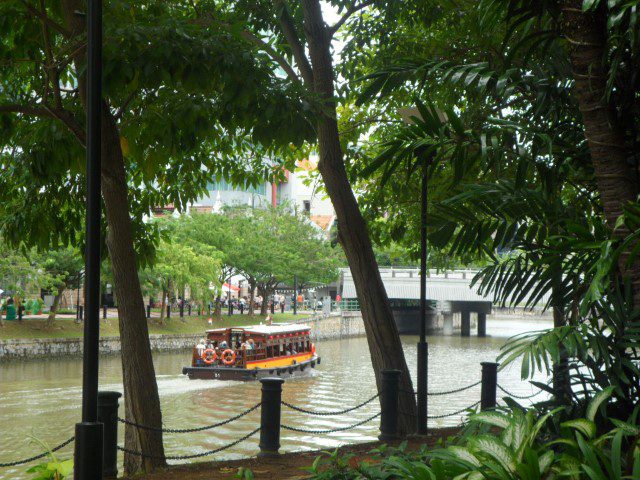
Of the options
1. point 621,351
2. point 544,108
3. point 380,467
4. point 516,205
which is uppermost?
point 544,108

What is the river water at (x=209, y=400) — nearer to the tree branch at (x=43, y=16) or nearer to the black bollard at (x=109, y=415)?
the black bollard at (x=109, y=415)

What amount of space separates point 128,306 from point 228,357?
20957mm

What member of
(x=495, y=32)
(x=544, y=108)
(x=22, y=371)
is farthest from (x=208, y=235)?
(x=544, y=108)

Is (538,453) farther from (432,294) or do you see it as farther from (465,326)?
(465,326)

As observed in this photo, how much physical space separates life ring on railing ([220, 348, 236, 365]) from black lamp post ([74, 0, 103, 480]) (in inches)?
975

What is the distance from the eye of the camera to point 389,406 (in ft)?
30.1

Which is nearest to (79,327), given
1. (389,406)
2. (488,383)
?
(488,383)

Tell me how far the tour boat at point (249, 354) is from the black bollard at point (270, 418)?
20.3 metres

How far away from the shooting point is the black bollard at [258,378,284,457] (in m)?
8.20

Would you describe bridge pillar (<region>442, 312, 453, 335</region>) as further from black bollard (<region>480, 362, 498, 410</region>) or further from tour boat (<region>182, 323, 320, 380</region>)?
black bollard (<region>480, 362, 498, 410</region>)

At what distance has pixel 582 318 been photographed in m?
4.94

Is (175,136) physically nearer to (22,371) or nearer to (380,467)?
(380,467)

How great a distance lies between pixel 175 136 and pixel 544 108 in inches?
143

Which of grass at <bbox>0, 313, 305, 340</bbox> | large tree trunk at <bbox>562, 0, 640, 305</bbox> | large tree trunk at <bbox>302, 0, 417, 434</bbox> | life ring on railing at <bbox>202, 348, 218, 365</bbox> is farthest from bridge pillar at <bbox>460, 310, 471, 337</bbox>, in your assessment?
large tree trunk at <bbox>562, 0, 640, 305</bbox>
